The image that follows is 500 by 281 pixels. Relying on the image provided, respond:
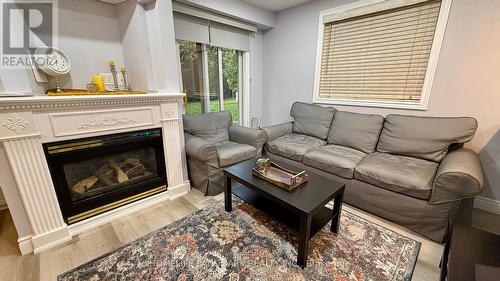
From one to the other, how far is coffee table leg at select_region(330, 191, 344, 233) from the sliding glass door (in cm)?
214

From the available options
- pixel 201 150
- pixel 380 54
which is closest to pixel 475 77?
pixel 380 54

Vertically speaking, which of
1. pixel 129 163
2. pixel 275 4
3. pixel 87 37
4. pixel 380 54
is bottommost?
pixel 129 163

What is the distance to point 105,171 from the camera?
1.99m

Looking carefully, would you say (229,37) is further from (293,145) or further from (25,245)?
(25,245)

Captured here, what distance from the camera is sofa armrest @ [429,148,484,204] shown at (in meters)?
1.41

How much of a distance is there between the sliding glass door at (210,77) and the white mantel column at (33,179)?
5.16 ft

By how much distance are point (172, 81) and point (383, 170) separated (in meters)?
2.22

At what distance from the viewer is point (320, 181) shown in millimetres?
1646

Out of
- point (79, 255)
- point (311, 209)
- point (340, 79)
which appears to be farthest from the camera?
point (340, 79)

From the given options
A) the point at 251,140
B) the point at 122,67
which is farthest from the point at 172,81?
the point at 251,140

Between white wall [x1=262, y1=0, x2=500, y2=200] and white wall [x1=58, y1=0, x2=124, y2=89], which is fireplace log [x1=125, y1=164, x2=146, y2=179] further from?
white wall [x1=262, y1=0, x2=500, y2=200]

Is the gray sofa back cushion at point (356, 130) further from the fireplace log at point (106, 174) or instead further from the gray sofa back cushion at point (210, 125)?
the fireplace log at point (106, 174)

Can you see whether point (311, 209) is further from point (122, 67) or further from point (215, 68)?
point (215, 68)

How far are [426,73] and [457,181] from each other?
128 cm
